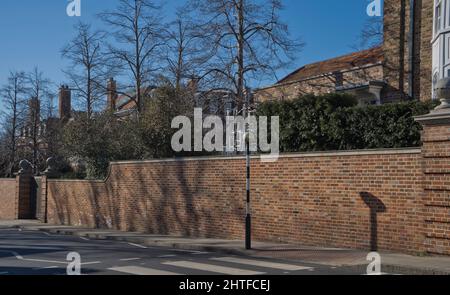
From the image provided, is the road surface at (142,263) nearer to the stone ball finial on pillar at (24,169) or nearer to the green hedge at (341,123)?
the green hedge at (341,123)

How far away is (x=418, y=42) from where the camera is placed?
21766mm

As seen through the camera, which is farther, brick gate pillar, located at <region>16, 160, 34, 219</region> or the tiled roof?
brick gate pillar, located at <region>16, 160, 34, 219</region>

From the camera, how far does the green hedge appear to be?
46.8ft

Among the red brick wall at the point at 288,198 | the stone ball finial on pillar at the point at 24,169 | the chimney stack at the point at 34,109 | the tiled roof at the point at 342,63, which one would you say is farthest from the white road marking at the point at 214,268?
the chimney stack at the point at 34,109

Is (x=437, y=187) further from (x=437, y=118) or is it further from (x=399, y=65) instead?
(x=399, y=65)

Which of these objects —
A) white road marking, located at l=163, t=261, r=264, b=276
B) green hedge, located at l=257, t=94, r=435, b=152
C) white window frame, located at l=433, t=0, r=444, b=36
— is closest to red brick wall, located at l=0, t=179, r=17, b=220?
green hedge, located at l=257, t=94, r=435, b=152

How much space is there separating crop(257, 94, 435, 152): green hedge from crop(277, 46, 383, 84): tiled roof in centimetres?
853

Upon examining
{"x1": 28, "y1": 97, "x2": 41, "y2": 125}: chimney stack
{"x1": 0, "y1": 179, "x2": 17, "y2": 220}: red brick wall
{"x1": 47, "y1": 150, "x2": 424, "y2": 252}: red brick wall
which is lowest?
{"x1": 0, "y1": 179, "x2": 17, "y2": 220}: red brick wall

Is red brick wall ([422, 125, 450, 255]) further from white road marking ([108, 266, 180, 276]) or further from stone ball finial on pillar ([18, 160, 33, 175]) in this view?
stone ball finial on pillar ([18, 160, 33, 175])

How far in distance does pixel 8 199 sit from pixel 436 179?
29.0 metres

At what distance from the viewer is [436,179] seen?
40.0 ft
